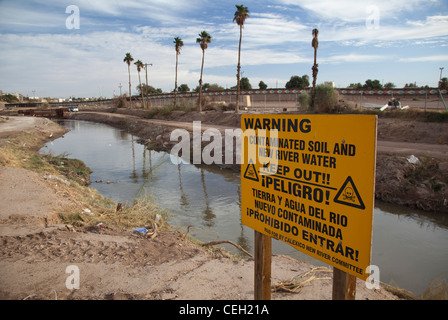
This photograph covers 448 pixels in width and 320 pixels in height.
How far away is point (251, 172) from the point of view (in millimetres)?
3275

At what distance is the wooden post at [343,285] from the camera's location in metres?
2.42

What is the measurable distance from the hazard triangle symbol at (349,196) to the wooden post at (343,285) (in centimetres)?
55

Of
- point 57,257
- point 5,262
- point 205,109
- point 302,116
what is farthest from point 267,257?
point 205,109

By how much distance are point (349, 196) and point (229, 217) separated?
9347 millimetres

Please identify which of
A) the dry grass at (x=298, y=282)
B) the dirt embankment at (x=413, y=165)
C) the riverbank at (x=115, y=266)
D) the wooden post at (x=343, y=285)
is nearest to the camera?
the wooden post at (x=343, y=285)

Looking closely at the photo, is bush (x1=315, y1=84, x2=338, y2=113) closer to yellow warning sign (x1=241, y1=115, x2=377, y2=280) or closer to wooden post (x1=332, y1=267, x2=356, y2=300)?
yellow warning sign (x1=241, y1=115, x2=377, y2=280)

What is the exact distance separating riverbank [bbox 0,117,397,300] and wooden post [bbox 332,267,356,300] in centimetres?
241

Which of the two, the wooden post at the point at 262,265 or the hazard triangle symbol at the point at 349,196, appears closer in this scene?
the hazard triangle symbol at the point at 349,196

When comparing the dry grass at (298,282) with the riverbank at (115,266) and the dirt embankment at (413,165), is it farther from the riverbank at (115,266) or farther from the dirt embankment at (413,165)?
the dirt embankment at (413,165)

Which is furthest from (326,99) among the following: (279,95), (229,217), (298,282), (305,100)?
(298,282)

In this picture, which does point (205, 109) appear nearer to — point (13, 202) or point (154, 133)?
point (154, 133)

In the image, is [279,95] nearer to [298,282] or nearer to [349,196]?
[298,282]

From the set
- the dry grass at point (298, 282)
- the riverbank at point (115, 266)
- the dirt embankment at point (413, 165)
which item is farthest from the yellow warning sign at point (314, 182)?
the dirt embankment at point (413, 165)

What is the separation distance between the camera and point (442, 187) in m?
12.0
